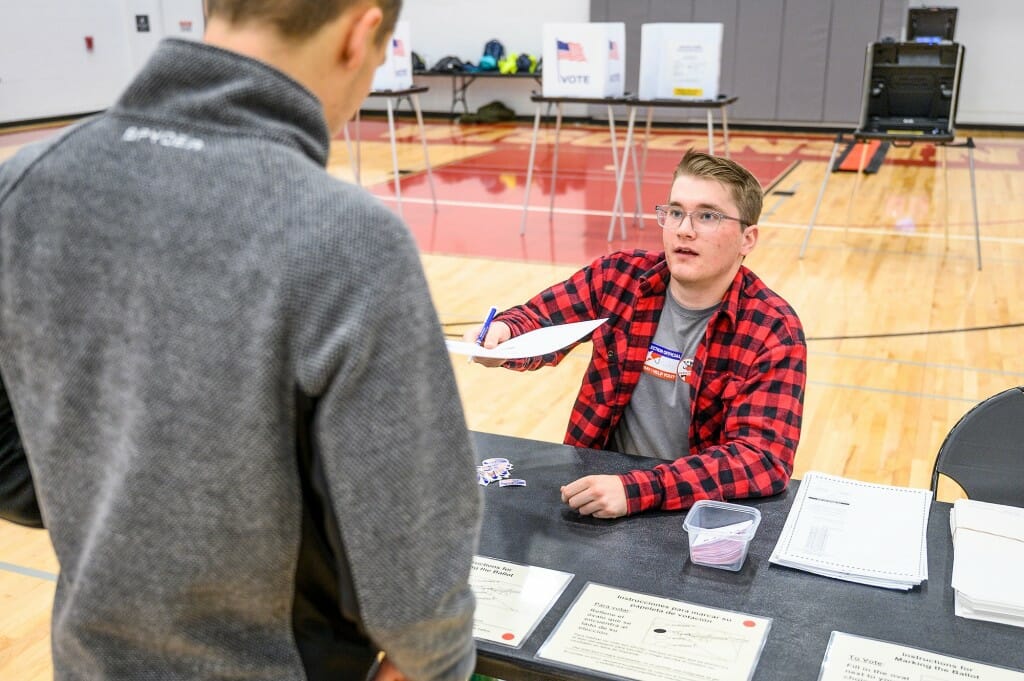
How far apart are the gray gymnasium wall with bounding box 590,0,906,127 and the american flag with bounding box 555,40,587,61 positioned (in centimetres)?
632

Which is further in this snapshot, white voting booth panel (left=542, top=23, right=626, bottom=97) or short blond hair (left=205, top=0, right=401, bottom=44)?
white voting booth panel (left=542, top=23, right=626, bottom=97)

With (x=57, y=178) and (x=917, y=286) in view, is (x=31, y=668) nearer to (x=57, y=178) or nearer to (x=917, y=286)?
(x=57, y=178)

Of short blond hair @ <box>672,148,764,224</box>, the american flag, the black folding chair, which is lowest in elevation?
the black folding chair

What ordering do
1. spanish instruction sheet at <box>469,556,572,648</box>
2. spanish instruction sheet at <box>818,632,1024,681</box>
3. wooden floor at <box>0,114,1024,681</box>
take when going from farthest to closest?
wooden floor at <box>0,114,1024,681</box>, spanish instruction sheet at <box>469,556,572,648</box>, spanish instruction sheet at <box>818,632,1024,681</box>

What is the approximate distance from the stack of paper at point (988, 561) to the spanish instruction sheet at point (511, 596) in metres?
0.60

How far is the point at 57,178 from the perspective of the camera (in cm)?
84

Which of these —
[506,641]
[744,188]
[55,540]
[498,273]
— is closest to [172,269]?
[55,540]

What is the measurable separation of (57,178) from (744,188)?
1.66 meters

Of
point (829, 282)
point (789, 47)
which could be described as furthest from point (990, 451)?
point (789, 47)

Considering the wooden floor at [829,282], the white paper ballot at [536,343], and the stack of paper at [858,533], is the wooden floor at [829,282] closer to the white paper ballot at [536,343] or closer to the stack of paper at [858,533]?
the white paper ballot at [536,343]

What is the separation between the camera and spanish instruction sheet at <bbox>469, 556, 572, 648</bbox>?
55.2 inches

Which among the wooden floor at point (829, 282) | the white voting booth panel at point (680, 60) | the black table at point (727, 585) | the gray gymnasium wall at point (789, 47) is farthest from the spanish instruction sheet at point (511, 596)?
the gray gymnasium wall at point (789, 47)

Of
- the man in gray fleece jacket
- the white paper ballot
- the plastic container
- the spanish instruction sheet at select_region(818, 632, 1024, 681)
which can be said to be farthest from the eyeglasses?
the man in gray fleece jacket

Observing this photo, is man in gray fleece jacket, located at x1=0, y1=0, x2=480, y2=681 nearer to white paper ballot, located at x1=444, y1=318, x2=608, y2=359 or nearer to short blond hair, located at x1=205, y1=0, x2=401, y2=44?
short blond hair, located at x1=205, y1=0, x2=401, y2=44
